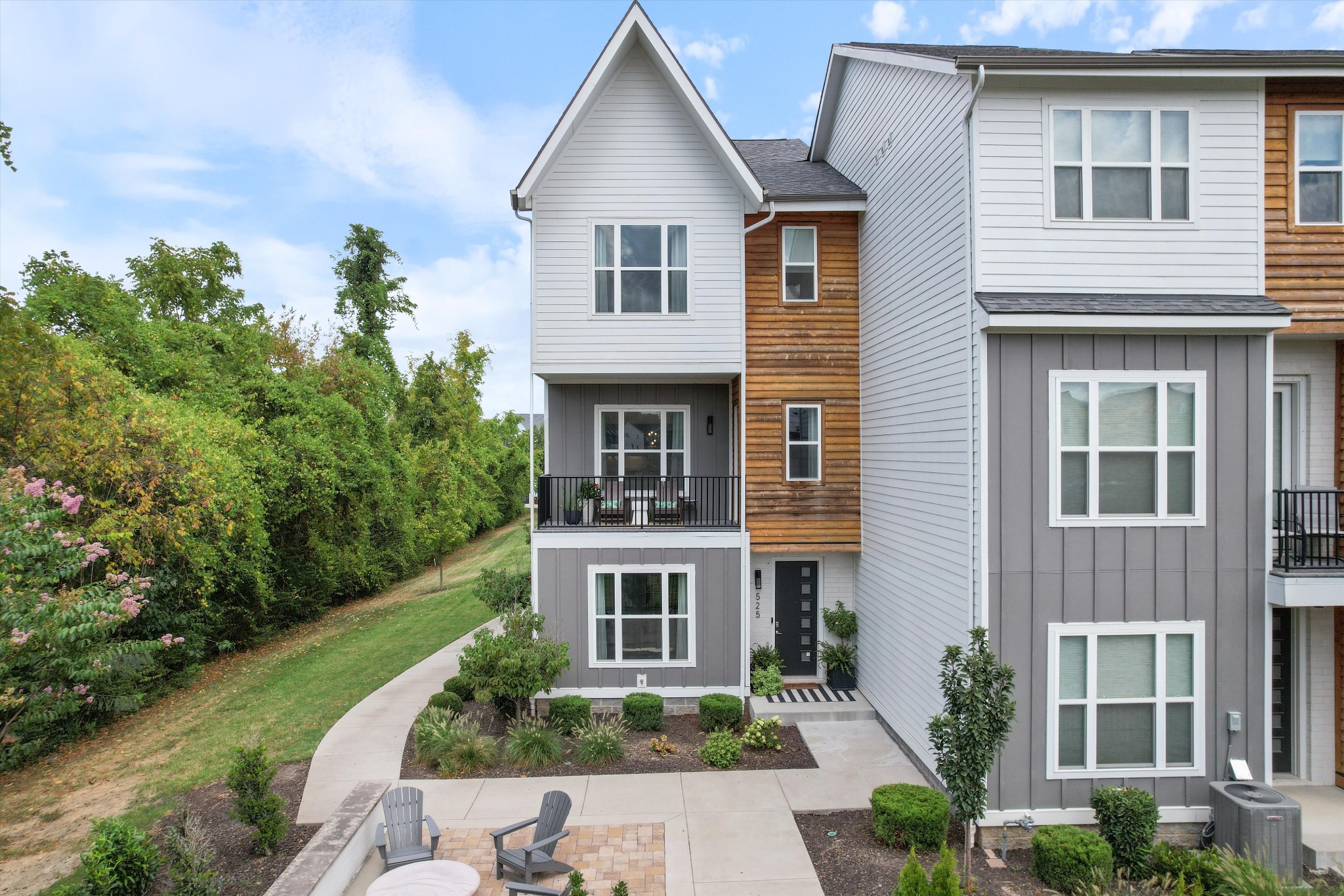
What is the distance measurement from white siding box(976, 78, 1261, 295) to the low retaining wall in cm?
932

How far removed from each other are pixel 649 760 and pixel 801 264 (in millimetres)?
8970

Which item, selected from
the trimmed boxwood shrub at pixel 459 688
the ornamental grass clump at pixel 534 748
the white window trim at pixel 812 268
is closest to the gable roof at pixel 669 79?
the white window trim at pixel 812 268

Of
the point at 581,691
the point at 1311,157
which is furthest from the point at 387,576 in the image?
the point at 1311,157

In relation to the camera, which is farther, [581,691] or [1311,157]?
[581,691]

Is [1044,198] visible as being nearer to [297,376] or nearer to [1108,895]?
[1108,895]

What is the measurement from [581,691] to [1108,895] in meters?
7.77

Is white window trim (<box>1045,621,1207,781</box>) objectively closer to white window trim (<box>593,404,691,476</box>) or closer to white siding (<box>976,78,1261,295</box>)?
white siding (<box>976,78,1261,295</box>)

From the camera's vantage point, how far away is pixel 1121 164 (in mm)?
7719

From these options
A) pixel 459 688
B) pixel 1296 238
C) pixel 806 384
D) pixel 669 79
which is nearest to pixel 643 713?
pixel 459 688

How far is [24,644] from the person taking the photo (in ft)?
24.3

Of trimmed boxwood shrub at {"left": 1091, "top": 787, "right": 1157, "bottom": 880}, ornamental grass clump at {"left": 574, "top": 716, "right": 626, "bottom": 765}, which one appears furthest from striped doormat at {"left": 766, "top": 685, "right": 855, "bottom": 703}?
trimmed boxwood shrub at {"left": 1091, "top": 787, "right": 1157, "bottom": 880}

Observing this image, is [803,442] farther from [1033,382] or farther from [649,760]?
[649,760]

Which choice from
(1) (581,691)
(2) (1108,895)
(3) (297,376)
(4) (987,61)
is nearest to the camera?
(2) (1108,895)

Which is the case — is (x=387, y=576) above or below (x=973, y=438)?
below
